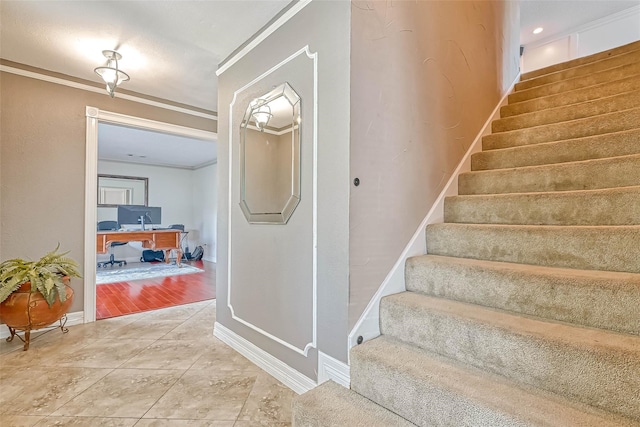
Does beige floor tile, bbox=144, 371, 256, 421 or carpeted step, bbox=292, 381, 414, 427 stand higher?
carpeted step, bbox=292, 381, 414, 427

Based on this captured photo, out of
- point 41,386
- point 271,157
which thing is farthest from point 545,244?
point 41,386

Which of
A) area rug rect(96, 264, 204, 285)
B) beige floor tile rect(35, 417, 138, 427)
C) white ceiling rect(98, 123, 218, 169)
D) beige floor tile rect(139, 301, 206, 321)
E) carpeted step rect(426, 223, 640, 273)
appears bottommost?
area rug rect(96, 264, 204, 285)

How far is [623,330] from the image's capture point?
1030 mm

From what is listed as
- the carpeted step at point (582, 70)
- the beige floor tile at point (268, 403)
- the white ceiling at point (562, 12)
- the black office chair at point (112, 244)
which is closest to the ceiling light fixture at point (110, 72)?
the beige floor tile at point (268, 403)

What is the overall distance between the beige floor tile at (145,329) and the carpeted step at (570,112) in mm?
3355

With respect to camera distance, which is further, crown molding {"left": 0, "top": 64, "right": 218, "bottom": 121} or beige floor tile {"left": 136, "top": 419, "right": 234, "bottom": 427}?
crown molding {"left": 0, "top": 64, "right": 218, "bottom": 121}

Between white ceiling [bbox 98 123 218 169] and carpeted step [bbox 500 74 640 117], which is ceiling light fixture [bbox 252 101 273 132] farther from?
white ceiling [bbox 98 123 218 169]

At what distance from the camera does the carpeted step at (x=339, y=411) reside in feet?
3.67

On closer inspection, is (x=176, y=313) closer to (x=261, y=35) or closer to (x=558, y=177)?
(x=261, y=35)

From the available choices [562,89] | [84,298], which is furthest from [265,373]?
[562,89]

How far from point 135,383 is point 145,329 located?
1.00 m

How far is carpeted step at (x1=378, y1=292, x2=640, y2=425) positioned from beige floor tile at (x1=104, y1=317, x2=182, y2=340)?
6.55 feet

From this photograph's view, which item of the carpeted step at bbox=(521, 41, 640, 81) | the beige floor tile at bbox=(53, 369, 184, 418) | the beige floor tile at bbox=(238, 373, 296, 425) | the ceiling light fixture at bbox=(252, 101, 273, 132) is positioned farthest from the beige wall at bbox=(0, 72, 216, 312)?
the carpeted step at bbox=(521, 41, 640, 81)

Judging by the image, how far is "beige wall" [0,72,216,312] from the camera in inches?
99.3
